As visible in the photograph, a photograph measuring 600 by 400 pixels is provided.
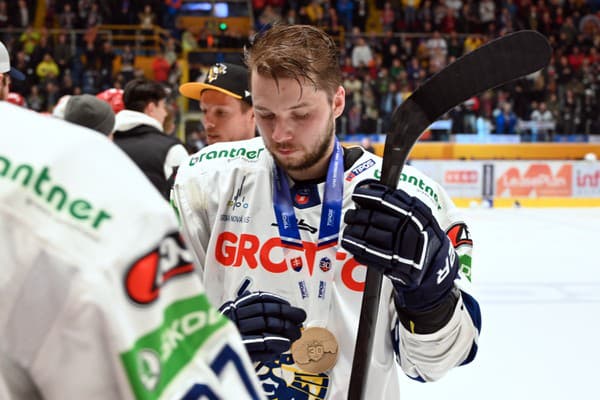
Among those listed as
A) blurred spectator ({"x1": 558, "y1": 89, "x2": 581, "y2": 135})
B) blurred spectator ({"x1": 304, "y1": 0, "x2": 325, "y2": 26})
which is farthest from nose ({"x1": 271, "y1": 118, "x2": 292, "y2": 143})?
blurred spectator ({"x1": 304, "y1": 0, "x2": 325, "y2": 26})

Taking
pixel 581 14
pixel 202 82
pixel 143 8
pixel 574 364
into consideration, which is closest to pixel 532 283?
pixel 574 364

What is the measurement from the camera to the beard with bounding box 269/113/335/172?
1.23 m

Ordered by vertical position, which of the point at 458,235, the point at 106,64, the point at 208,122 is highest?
the point at 106,64

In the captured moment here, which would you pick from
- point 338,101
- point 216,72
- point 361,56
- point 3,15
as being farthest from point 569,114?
point 338,101

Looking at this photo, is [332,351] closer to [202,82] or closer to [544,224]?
[202,82]

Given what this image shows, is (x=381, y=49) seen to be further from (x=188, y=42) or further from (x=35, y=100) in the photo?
(x=35, y=100)

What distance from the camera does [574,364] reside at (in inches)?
121

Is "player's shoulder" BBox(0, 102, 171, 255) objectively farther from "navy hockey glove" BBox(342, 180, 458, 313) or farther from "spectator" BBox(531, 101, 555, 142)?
"spectator" BBox(531, 101, 555, 142)

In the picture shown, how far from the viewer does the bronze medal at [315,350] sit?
1150 millimetres

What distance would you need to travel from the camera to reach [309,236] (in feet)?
4.03

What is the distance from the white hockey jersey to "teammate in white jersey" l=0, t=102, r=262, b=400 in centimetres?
74

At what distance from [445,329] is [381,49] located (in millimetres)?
13328

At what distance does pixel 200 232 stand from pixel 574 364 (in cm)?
236

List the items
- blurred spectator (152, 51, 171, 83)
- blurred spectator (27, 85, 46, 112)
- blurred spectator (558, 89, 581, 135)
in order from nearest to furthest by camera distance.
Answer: blurred spectator (27, 85, 46, 112)
blurred spectator (558, 89, 581, 135)
blurred spectator (152, 51, 171, 83)
